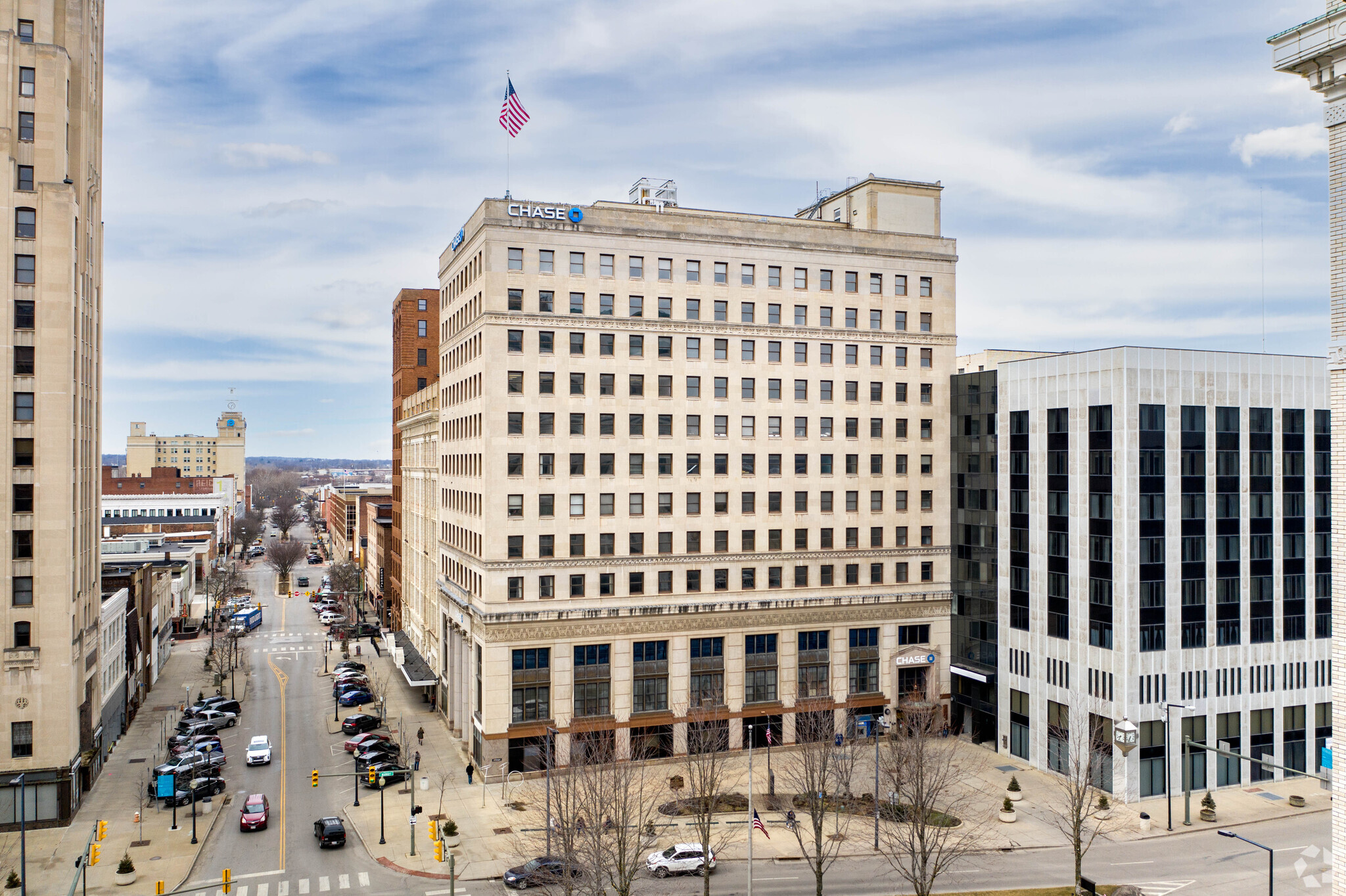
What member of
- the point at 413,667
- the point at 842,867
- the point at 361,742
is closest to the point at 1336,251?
the point at 842,867

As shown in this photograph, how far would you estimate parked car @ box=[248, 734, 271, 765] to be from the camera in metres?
70.8

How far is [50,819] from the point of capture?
5778 centimetres

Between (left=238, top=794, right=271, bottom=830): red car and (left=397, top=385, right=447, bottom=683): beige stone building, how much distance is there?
1074 inches

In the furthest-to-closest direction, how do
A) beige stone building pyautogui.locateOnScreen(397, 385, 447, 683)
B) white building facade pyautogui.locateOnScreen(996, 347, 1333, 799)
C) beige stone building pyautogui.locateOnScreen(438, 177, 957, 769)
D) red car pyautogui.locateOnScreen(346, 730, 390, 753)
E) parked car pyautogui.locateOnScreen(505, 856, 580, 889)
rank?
beige stone building pyautogui.locateOnScreen(397, 385, 447, 683) < red car pyautogui.locateOnScreen(346, 730, 390, 753) < beige stone building pyautogui.locateOnScreen(438, 177, 957, 769) < white building facade pyautogui.locateOnScreen(996, 347, 1333, 799) < parked car pyautogui.locateOnScreen(505, 856, 580, 889)


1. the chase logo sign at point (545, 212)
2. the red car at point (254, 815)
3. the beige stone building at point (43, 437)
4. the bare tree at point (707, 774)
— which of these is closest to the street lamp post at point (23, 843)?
the beige stone building at point (43, 437)

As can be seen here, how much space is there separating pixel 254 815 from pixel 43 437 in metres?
26.3

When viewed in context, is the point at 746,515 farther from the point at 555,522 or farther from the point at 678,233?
the point at 678,233

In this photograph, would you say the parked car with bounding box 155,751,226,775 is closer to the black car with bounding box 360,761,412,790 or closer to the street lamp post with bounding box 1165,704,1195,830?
the black car with bounding box 360,761,412,790

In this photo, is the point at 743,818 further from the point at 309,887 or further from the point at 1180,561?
the point at 1180,561

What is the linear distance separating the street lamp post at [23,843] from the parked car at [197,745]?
12.8 metres

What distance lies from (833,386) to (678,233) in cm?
1685

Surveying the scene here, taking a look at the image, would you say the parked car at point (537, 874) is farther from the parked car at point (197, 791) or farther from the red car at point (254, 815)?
the parked car at point (197, 791)

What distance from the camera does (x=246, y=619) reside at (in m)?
138

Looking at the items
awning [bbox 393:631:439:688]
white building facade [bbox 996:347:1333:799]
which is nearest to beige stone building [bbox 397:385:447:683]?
awning [bbox 393:631:439:688]
